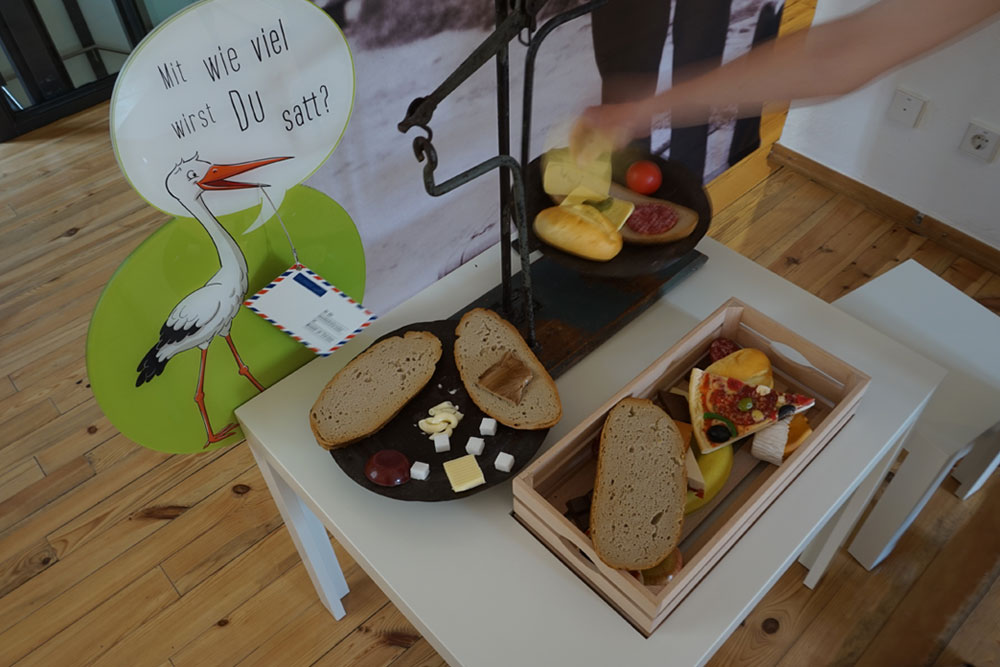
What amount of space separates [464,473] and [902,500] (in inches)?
37.3

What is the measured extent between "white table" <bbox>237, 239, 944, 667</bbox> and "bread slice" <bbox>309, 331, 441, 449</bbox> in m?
0.07

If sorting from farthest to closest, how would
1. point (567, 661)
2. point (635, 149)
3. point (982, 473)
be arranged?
point (982, 473) < point (635, 149) < point (567, 661)

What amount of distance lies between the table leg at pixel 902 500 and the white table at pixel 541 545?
29 centimetres

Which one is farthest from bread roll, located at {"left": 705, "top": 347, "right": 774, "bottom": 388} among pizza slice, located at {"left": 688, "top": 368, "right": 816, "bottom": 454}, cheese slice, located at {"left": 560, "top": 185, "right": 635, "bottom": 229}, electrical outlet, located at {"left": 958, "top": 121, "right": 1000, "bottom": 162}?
electrical outlet, located at {"left": 958, "top": 121, "right": 1000, "bottom": 162}

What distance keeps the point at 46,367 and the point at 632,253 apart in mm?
1615

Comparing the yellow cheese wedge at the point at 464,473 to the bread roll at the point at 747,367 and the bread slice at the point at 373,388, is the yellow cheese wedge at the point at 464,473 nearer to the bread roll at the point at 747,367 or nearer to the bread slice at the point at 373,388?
the bread slice at the point at 373,388

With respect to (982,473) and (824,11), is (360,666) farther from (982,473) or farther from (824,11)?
(824,11)

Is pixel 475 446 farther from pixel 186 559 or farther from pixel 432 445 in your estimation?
pixel 186 559

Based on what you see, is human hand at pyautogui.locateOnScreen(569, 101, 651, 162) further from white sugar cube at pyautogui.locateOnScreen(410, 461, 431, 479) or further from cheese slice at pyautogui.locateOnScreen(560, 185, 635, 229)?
white sugar cube at pyautogui.locateOnScreen(410, 461, 431, 479)

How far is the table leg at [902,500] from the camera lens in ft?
4.29

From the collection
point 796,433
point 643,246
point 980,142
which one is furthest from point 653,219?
point 980,142

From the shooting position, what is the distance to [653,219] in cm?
112

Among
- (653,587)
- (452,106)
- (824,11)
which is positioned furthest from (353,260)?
(824,11)

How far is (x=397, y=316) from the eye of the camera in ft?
3.90
